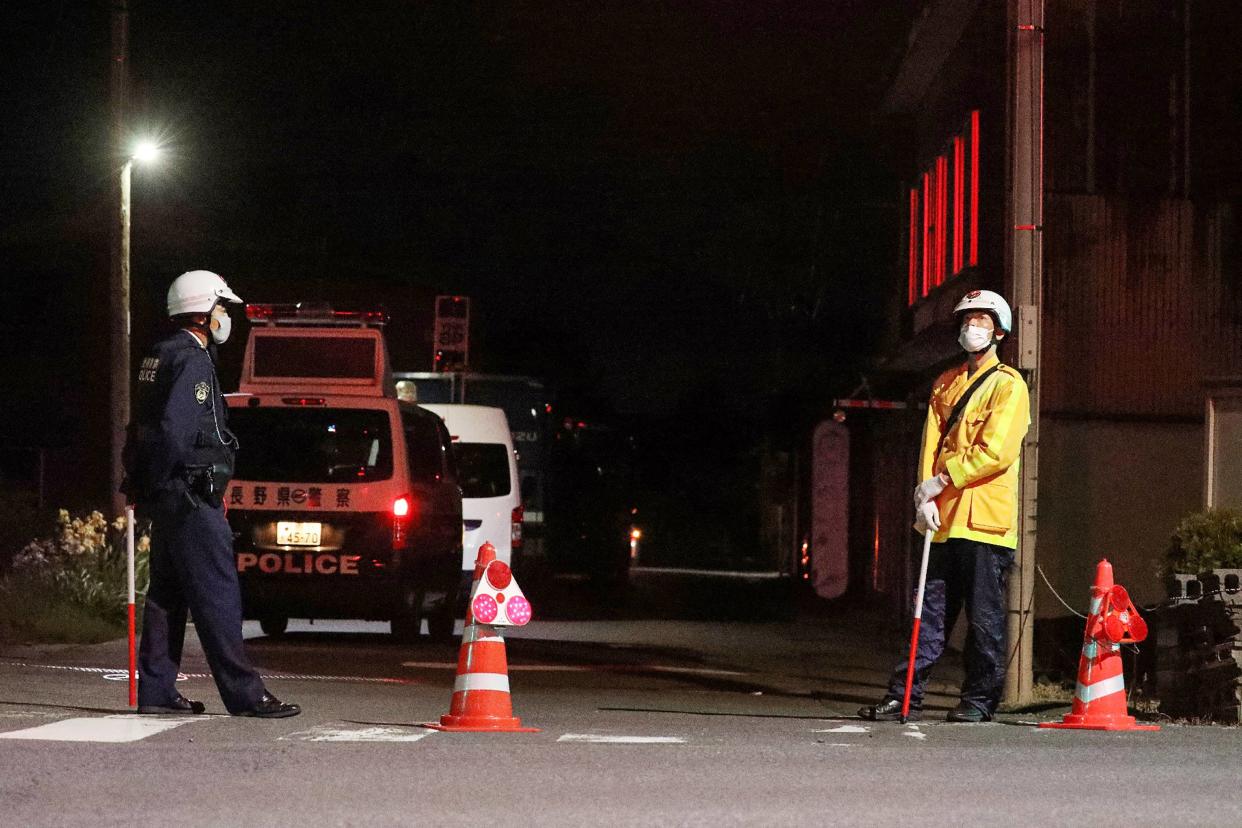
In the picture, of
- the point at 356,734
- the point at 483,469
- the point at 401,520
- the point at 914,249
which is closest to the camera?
the point at 356,734

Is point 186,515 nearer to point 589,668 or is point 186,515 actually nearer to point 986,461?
point 986,461

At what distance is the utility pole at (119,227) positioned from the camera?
20906 mm

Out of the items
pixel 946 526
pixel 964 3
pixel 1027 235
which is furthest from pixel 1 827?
pixel 964 3

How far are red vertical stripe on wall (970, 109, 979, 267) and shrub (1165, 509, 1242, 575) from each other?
7351 millimetres

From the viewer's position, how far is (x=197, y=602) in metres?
9.26

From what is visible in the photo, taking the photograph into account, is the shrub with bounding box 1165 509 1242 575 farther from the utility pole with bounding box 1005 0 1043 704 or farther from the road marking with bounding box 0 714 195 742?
the road marking with bounding box 0 714 195 742

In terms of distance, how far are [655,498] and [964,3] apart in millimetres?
77468

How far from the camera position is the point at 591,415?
95562mm

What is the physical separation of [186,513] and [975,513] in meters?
3.74

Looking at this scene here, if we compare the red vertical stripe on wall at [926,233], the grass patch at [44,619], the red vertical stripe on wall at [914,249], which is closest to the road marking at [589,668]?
the grass patch at [44,619]

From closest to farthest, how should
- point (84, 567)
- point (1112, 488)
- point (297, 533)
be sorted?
point (297, 533), point (1112, 488), point (84, 567)

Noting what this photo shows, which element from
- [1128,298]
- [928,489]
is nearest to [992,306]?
[928,489]

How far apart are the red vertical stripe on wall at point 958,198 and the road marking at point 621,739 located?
41.6ft

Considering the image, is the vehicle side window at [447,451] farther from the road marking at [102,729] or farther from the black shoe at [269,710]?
the road marking at [102,729]
